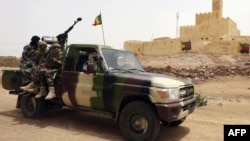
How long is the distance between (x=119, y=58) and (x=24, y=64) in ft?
11.3

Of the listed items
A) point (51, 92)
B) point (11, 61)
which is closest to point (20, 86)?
point (51, 92)

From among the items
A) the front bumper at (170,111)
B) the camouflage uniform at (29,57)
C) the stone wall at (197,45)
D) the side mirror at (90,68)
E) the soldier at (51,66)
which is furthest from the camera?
the stone wall at (197,45)

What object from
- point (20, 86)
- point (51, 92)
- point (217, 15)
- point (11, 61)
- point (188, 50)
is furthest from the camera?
point (217, 15)

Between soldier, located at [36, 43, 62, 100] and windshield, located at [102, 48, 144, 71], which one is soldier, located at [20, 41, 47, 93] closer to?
soldier, located at [36, 43, 62, 100]

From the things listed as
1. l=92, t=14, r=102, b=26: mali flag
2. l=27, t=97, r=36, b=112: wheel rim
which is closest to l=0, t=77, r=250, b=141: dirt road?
l=27, t=97, r=36, b=112: wheel rim

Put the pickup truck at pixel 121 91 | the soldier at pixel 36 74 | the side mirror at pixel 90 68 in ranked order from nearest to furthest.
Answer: the pickup truck at pixel 121 91
the side mirror at pixel 90 68
the soldier at pixel 36 74

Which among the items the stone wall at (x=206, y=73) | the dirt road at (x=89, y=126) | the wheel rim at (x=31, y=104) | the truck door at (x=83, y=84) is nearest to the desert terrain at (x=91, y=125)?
the dirt road at (x=89, y=126)

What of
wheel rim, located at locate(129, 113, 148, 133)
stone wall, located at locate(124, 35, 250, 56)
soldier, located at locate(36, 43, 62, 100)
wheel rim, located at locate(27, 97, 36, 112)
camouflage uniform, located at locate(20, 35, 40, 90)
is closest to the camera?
wheel rim, located at locate(129, 113, 148, 133)

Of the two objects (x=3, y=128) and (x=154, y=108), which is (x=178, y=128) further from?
(x=3, y=128)

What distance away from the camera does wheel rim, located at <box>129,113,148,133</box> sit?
633 cm

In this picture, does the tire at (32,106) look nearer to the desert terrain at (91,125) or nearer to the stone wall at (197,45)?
the desert terrain at (91,125)

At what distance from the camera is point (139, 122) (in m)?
6.41

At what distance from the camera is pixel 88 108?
7.19 meters

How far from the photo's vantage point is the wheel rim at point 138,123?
249 inches
